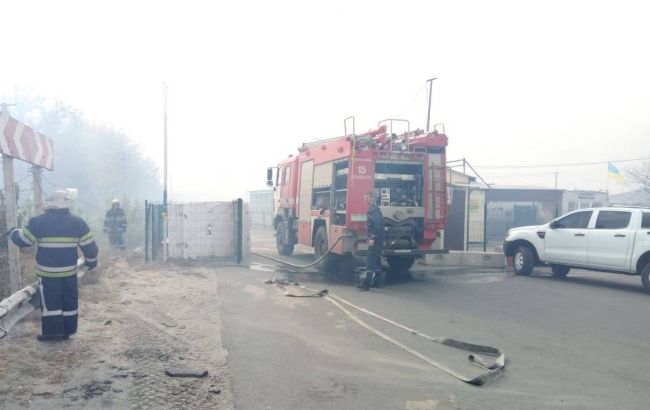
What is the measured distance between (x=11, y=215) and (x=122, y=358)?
2.57 meters

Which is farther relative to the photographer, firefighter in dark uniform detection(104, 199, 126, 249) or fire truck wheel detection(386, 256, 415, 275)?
firefighter in dark uniform detection(104, 199, 126, 249)

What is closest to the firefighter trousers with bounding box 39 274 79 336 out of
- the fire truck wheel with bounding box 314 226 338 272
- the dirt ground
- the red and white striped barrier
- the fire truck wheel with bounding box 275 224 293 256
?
the dirt ground

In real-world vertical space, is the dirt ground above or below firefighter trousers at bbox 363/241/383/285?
below

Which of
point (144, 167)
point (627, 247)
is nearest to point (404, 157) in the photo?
point (627, 247)

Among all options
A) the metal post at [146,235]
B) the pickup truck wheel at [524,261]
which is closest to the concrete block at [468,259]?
the pickup truck wheel at [524,261]

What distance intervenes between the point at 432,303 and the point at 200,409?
18.8 ft

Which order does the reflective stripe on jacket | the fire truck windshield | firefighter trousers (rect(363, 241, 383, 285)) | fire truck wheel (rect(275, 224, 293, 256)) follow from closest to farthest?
the reflective stripe on jacket, firefighter trousers (rect(363, 241, 383, 285)), the fire truck windshield, fire truck wheel (rect(275, 224, 293, 256))

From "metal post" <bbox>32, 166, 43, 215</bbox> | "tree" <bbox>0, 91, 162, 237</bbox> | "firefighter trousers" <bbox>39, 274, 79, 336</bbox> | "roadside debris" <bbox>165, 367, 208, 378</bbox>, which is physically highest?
"tree" <bbox>0, 91, 162, 237</bbox>

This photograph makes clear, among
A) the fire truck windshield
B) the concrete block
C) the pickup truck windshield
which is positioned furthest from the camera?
the concrete block

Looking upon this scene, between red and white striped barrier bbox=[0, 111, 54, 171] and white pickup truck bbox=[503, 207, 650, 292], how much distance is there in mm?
10529

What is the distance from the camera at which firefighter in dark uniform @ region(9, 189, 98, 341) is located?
19.7ft

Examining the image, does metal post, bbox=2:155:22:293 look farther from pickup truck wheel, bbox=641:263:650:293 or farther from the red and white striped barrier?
pickup truck wheel, bbox=641:263:650:293

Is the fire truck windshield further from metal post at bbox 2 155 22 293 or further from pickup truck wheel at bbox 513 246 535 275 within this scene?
metal post at bbox 2 155 22 293

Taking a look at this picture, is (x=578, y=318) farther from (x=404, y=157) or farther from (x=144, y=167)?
(x=144, y=167)
